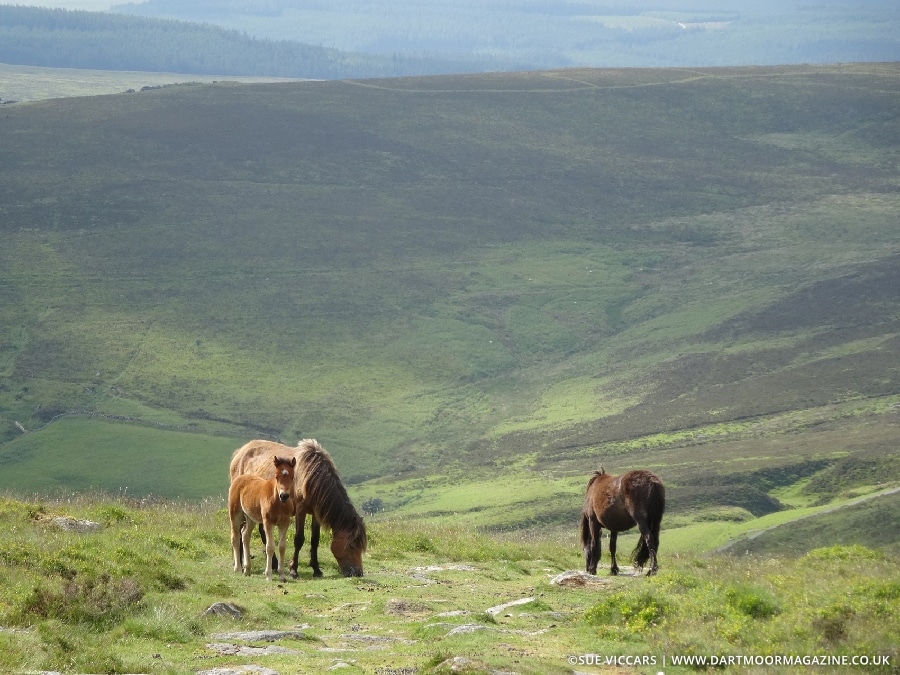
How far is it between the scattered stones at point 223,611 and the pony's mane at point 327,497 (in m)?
4.16

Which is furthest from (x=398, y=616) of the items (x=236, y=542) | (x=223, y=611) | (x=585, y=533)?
(x=585, y=533)

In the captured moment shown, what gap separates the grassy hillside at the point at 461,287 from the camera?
63938 mm

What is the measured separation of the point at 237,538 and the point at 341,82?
127782 mm

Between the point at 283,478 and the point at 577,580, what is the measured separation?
451cm

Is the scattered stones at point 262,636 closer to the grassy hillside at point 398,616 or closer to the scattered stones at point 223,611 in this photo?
the grassy hillside at point 398,616

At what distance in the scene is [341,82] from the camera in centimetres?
13988

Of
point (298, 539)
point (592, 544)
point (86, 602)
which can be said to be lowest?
point (592, 544)

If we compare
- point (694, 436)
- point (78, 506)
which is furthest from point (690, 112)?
point (78, 506)

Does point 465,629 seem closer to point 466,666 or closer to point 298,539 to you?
point 466,666

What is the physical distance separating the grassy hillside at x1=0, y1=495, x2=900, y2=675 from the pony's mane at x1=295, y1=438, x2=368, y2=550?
85 cm

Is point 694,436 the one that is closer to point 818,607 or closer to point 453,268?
point 453,268

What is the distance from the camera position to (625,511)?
1819 cm

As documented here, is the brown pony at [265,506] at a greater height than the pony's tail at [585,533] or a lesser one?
greater

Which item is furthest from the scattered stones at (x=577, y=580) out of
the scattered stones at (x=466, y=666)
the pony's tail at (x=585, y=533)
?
the scattered stones at (x=466, y=666)
